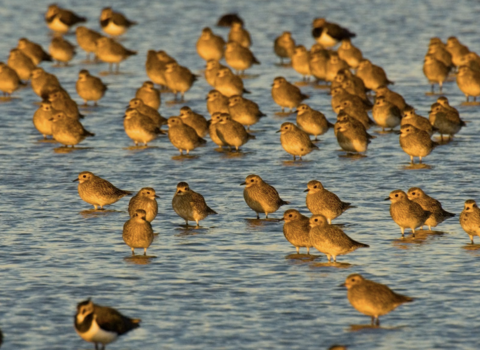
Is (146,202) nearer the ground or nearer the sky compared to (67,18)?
nearer the ground

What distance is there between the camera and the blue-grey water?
42.9ft

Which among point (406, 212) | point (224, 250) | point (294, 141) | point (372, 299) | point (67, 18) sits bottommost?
point (372, 299)

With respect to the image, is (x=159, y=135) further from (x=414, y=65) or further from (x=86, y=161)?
(x=414, y=65)

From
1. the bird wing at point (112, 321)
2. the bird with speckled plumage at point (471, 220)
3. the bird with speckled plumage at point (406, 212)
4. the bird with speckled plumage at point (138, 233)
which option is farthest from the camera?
the bird with speckled plumage at point (406, 212)

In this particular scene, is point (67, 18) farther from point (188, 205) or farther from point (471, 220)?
point (471, 220)

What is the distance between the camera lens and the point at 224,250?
1673cm

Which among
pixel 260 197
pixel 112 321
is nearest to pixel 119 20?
pixel 260 197

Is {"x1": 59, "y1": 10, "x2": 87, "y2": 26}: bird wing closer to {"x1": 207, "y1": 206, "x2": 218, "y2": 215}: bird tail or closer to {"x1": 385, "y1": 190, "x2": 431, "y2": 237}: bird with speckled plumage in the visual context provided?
{"x1": 207, "y1": 206, "x2": 218, "y2": 215}: bird tail

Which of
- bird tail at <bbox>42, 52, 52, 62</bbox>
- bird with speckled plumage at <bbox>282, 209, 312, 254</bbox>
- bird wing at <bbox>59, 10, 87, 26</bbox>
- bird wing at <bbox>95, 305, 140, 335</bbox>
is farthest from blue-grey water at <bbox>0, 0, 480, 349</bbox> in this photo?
bird wing at <bbox>59, 10, 87, 26</bbox>

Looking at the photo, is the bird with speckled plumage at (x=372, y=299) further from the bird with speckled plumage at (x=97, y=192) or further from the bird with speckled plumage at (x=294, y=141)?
the bird with speckled plumage at (x=294, y=141)

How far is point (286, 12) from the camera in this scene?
5556cm

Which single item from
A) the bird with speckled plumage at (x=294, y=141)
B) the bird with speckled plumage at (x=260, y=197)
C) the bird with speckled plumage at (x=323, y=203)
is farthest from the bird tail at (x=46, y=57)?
the bird with speckled plumage at (x=323, y=203)

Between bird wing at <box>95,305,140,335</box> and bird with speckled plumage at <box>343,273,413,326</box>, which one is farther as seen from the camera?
Result: bird with speckled plumage at <box>343,273,413,326</box>

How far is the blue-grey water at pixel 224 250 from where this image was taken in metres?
13.1
